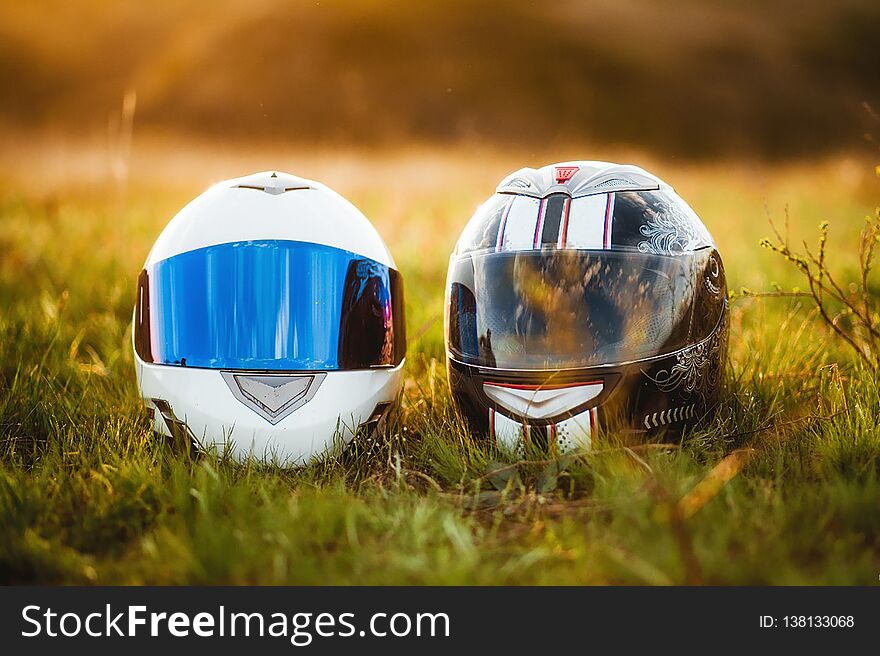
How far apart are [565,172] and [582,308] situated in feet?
2.00

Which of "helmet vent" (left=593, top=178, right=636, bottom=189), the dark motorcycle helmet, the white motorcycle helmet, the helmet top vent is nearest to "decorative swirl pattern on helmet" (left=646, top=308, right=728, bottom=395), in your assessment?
the dark motorcycle helmet

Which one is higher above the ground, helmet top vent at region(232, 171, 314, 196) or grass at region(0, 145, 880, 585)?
helmet top vent at region(232, 171, 314, 196)

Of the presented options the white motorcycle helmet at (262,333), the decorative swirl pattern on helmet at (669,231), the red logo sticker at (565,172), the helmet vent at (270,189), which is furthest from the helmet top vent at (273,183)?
the decorative swirl pattern on helmet at (669,231)

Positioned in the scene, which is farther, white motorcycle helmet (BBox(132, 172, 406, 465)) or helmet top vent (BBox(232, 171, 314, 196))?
helmet top vent (BBox(232, 171, 314, 196))

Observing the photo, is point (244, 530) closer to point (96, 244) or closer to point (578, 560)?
point (578, 560)

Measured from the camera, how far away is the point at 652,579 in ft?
6.88

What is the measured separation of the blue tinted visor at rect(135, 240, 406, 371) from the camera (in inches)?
116

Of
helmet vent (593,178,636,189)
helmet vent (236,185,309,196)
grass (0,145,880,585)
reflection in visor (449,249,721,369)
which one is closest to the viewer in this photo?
grass (0,145,880,585)

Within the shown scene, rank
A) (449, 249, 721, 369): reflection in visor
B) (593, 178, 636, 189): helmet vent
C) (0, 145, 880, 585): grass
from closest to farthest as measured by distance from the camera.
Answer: (0, 145, 880, 585): grass
(449, 249, 721, 369): reflection in visor
(593, 178, 636, 189): helmet vent

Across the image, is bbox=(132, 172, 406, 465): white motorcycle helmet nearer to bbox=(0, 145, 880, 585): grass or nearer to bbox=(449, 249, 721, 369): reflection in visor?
bbox=(0, 145, 880, 585): grass

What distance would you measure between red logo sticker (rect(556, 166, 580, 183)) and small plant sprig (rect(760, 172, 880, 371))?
753 mm

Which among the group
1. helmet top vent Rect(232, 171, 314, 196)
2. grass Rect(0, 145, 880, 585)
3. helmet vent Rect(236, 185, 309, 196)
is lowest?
grass Rect(0, 145, 880, 585)

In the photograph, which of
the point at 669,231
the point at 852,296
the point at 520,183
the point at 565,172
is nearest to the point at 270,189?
the point at 520,183

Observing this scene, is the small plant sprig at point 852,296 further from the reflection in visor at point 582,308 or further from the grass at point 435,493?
the reflection in visor at point 582,308
